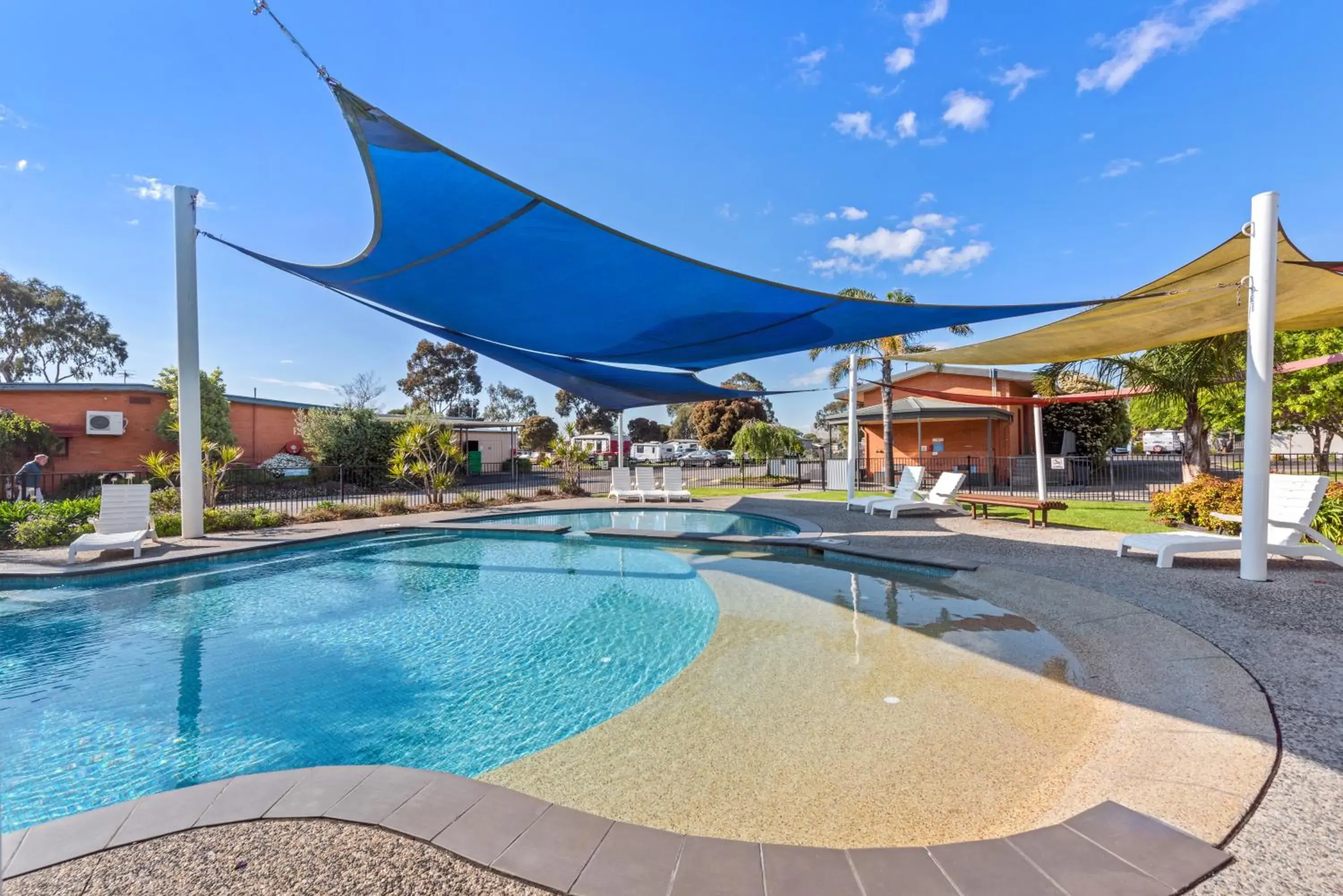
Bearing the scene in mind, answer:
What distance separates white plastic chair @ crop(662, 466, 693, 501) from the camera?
45.1 ft

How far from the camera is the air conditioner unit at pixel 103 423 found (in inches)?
642

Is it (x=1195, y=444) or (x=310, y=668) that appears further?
(x=1195, y=444)

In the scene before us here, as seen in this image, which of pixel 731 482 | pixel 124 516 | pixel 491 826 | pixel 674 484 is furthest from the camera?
pixel 731 482

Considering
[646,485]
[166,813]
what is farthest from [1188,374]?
[166,813]

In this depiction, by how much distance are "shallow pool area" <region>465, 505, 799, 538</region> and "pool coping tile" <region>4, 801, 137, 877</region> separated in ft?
24.8

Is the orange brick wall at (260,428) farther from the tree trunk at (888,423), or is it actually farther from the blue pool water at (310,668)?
the tree trunk at (888,423)

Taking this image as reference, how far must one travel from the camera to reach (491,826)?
1976 mm

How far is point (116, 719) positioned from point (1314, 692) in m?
7.00

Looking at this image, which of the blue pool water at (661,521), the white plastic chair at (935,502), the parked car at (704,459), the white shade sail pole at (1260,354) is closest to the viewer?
the white shade sail pole at (1260,354)

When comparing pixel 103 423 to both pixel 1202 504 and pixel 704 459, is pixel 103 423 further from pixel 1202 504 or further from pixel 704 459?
pixel 704 459

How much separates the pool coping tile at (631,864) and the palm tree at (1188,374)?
10486 millimetres

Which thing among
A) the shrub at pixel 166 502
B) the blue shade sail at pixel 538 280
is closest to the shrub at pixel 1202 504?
the blue shade sail at pixel 538 280

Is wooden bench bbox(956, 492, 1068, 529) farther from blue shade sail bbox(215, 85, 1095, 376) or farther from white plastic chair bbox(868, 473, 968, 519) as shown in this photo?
blue shade sail bbox(215, 85, 1095, 376)

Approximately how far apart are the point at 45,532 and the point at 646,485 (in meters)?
10.6
